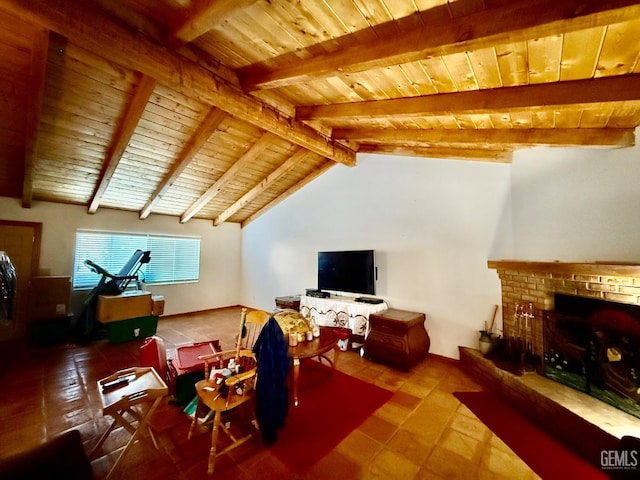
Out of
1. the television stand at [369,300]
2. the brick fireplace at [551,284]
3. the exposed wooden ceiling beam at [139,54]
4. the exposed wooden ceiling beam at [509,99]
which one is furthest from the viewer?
the television stand at [369,300]

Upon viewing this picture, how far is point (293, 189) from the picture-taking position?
5.90 metres

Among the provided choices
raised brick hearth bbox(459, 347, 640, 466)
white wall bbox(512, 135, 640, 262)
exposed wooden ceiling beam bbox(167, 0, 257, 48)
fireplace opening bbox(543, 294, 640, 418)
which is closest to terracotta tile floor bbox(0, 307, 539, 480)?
raised brick hearth bbox(459, 347, 640, 466)

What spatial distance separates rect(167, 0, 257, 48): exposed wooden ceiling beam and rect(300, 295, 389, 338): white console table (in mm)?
3351

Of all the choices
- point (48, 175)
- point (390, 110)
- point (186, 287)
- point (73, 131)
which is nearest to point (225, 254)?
point (186, 287)

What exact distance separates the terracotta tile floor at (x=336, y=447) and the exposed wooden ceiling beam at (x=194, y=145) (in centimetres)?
286

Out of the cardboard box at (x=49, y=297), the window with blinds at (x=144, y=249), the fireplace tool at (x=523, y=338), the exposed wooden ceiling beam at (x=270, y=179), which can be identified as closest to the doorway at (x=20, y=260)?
the cardboard box at (x=49, y=297)

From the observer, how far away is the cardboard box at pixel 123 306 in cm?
438

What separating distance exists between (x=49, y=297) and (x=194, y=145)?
357 centimetres

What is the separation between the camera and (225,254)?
708 centimetres

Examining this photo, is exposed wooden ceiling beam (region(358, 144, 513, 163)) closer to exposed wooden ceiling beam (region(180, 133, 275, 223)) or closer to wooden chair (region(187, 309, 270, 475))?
exposed wooden ceiling beam (region(180, 133, 275, 223))

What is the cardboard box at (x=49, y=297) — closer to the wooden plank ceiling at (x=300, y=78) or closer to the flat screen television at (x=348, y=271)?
the wooden plank ceiling at (x=300, y=78)

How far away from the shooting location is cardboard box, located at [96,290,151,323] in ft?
14.4

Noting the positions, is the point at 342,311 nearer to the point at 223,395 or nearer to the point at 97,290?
the point at 223,395

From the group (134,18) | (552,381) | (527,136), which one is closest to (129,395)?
(134,18)
